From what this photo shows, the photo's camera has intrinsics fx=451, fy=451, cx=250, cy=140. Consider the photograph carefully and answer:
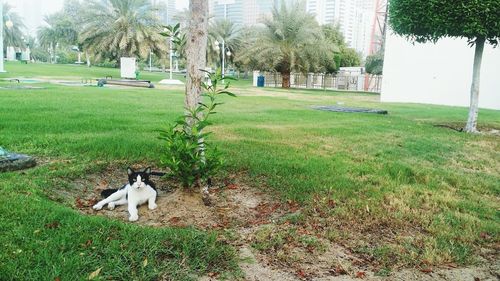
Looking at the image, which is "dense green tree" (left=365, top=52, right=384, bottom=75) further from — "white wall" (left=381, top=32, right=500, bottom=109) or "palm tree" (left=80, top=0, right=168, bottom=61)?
"palm tree" (left=80, top=0, right=168, bottom=61)

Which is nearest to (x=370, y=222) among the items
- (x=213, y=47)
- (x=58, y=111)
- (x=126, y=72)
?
(x=58, y=111)

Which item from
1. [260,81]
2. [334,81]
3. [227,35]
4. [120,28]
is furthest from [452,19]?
[227,35]

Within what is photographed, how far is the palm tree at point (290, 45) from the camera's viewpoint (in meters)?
34.4

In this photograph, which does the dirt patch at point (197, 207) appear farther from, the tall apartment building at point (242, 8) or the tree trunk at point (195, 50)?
the tall apartment building at point (242, 8)

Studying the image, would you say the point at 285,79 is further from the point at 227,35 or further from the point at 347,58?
the point at 347,58

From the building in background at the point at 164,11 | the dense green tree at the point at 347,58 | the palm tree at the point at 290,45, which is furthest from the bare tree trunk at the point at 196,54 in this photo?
the dense green tree at the point at 347,58

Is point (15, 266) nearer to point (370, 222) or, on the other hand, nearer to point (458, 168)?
point (370, 222)

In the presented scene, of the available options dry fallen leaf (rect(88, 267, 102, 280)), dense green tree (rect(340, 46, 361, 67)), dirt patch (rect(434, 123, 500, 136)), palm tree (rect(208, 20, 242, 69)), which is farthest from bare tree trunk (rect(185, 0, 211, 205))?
dense green tree (rect(340, 46, 361, 67))

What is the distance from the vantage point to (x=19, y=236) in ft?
10.2

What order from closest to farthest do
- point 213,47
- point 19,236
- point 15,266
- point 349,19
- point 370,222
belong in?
1. point 15,266
2. point 19,236
3. point 370,222
4. point 213,47
5. point 349,19

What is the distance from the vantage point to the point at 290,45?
35156 millimetres

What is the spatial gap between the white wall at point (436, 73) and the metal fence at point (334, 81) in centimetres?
1432

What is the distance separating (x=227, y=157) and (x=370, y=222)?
256cm

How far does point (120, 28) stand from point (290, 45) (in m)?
13.5
